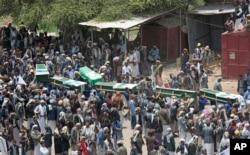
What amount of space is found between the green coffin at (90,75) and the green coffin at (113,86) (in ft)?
1.49

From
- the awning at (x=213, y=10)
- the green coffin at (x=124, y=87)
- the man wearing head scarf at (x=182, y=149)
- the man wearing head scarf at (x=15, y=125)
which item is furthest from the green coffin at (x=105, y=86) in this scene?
the awning at (x=213, y=10)

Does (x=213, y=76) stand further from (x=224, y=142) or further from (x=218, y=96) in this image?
(x=224, y=142)

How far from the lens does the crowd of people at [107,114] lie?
18984mm

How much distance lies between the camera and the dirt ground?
2812cm

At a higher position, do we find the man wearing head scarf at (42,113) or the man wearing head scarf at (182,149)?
the man wearing head scarf at (42,113)

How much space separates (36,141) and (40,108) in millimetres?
2248

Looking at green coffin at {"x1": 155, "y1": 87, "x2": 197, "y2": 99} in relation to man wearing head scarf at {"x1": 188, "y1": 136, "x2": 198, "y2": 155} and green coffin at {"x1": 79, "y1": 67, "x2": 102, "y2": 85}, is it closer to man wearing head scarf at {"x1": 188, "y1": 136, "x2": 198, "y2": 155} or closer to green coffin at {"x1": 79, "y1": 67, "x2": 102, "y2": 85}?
green coffin at {"x1": 79, "y1": 67, "x2": 102, "y2": 85}

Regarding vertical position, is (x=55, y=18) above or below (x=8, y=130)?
above

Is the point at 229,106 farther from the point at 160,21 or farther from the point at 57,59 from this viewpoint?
the point at 160,21

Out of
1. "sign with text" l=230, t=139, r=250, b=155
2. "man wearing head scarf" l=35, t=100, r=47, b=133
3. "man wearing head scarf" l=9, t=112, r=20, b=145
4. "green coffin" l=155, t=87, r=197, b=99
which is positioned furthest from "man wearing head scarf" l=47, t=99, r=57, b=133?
"sign with text" l=230, t=139, r=250, b=155

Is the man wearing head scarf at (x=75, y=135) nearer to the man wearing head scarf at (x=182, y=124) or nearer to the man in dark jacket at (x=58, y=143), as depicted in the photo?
the man in dark jacket at (x=58, y=143)

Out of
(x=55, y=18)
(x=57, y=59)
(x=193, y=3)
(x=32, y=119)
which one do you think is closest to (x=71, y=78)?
(x=57, y=59)

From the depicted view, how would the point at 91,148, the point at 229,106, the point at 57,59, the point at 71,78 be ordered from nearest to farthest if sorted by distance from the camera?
1. the point at 91,148
2. the point at 229,106
3. the point at 71,78
4. the point at 57,59

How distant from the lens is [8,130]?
19578 mm
